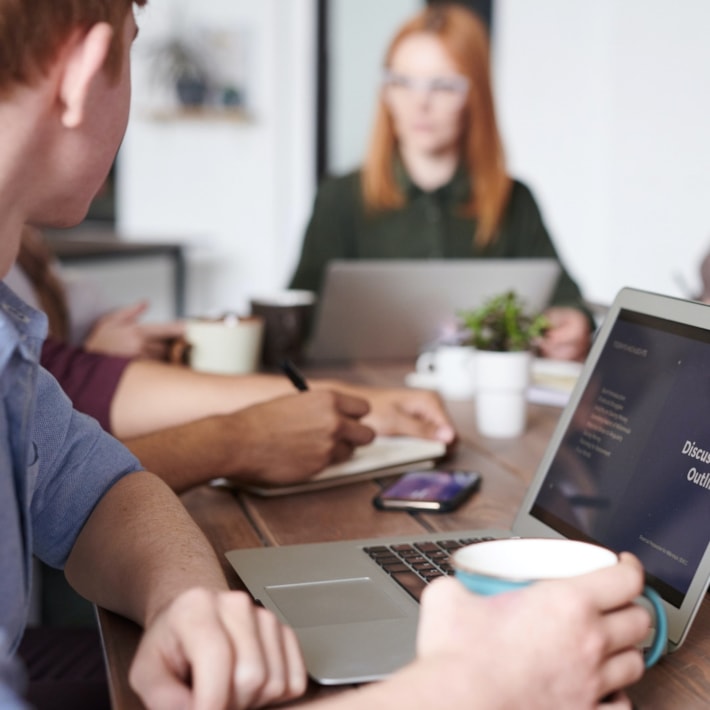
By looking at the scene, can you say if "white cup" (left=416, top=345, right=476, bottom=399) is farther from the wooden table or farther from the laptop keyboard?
the laptop keyboard

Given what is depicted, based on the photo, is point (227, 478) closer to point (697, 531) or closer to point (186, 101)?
point (697, 531)

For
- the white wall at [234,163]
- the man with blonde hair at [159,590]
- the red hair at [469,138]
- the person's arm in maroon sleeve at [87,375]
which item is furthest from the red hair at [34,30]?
the white wall at [234,163]

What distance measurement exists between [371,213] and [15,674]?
219cm

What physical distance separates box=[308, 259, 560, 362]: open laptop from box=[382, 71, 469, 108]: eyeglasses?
0.84 meters

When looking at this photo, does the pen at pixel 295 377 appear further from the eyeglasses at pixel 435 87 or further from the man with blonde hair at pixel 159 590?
the eyeglasses at pixel 435 87

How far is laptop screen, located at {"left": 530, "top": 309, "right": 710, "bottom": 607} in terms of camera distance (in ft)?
2.29

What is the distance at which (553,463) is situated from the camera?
884mm

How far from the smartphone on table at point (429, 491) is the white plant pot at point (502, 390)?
26 cm

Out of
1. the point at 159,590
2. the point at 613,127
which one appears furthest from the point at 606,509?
the point at 613,127

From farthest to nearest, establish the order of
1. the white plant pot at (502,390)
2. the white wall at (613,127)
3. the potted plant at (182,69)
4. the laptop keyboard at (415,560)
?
the potted plant at (182,69), the white wall at (613,127), the white plant pot at (502,390), the laptop keyboard at (415,560)

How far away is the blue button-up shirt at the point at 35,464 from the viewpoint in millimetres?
624

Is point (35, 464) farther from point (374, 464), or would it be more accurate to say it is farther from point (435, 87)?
point (435, 87)

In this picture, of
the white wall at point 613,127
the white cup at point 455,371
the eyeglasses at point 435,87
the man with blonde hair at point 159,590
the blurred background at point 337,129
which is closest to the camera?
the man with blonde hair at point 159,590

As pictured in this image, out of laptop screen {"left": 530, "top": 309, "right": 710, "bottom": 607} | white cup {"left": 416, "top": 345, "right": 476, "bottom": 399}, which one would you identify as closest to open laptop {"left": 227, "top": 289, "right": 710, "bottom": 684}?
laptop screen {"left": 530, "top": 309, "right": 710, "bottom": 607}
